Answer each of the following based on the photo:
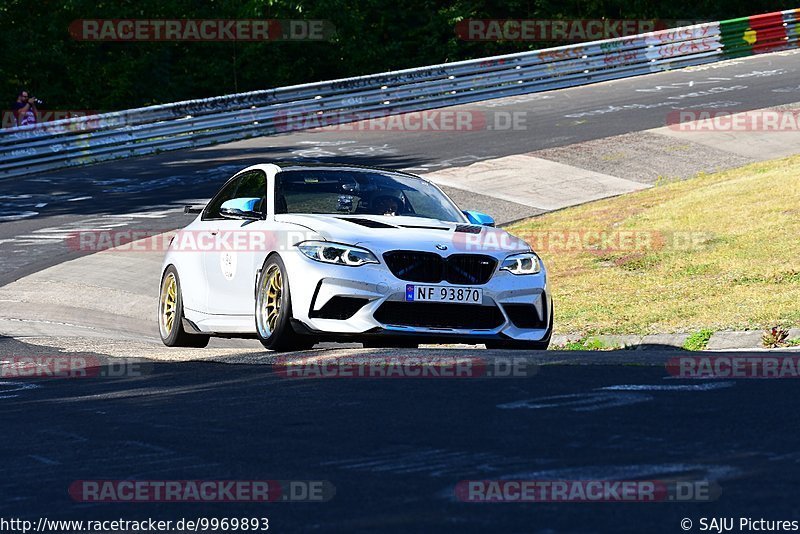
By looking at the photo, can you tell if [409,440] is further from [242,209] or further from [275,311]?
[242,209]

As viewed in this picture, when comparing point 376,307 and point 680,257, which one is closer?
point 376,307

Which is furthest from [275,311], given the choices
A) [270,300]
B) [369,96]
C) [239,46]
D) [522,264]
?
[239,46]

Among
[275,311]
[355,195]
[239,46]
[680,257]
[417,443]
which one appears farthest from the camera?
[239,46]

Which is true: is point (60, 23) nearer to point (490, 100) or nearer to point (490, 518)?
point (490, 100)

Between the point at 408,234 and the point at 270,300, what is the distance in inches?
45.3

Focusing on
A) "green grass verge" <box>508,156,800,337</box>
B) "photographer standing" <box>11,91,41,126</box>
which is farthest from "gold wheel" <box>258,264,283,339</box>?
"photographer standing" <box>11,91,41,126</box>

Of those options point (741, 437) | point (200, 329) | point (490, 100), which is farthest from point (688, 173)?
point (741, 437)

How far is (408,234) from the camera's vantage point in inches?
398

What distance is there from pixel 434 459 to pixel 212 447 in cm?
112

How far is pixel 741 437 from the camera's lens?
6.01m

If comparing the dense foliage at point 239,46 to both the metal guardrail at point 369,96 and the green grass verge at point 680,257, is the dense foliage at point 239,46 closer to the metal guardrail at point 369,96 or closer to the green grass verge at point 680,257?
the metal guardrail at point 369,96

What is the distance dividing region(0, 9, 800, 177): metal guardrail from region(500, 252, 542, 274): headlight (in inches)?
730

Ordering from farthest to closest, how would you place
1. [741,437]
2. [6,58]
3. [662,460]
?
[6,58] → [741,437] → [662,460]

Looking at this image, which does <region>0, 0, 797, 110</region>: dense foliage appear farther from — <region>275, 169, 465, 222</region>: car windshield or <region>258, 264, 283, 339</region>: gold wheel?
<region>258, 264, 283, 339</region>: gold wheel
